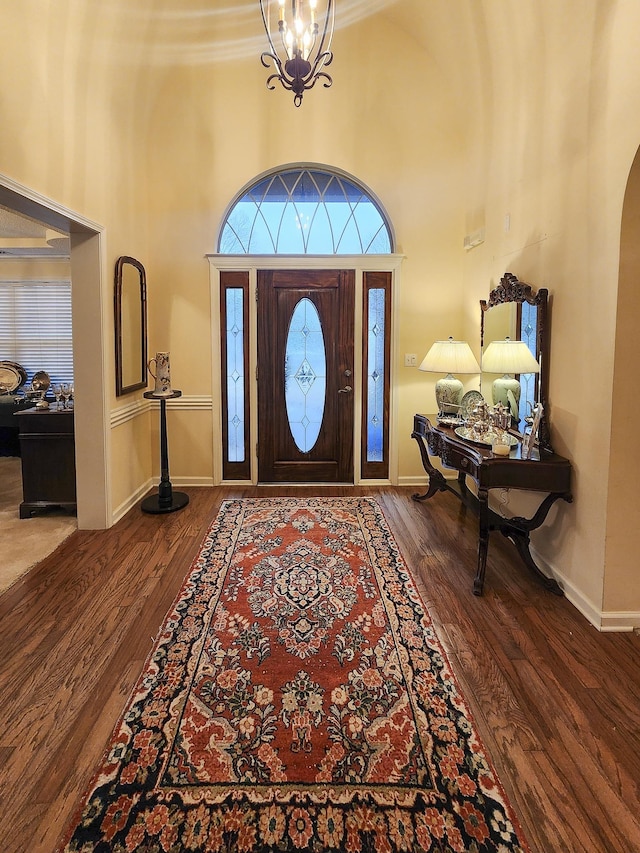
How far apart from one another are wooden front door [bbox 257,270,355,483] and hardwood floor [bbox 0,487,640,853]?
156 centimetres

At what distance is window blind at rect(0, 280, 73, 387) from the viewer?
22.1 feet

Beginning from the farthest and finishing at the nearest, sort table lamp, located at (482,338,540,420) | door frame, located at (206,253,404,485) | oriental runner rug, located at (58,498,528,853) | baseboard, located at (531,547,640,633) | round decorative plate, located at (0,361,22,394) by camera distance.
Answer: round decorative plate, located at (0,361,22,394) → door frame, located at (206,253,404,485) → table lamp, located at (482,338,540,420) → baseboard, located at (531,547,640,633) → oriental runner rug, located at (58,498,528,853)

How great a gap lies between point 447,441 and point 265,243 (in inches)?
104

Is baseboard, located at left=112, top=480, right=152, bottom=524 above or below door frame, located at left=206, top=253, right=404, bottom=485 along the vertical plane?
below

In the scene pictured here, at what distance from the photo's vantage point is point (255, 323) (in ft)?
15.8

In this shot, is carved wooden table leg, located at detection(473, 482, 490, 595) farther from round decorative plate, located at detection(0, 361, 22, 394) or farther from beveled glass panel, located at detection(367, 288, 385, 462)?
round decorative plate, located at detection(0, 361, 22, 394)

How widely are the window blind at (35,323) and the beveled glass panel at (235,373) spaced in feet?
10.2

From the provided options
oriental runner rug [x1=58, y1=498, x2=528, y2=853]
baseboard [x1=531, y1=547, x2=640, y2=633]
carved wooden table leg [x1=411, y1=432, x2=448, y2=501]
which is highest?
carved wooden table leg [x1=411, y1=432, x2=448, y2=501]

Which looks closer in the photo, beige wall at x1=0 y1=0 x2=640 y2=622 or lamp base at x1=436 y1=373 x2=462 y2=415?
beige wall at x1=0 y1=0 x2=640 y2=622

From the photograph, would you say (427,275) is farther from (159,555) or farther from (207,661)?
(207,661)

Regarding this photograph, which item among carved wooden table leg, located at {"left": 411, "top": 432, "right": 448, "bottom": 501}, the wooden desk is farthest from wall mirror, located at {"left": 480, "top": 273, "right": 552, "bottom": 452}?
the wooden desk

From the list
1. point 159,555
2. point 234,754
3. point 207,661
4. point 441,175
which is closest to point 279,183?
point 441,175

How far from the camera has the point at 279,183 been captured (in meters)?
4.73

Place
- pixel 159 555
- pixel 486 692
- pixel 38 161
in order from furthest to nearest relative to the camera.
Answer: pixel 159 555 → pixel 38 161 → pixel 486 692
